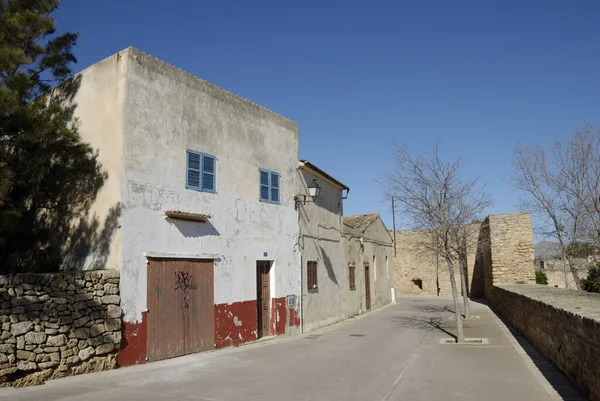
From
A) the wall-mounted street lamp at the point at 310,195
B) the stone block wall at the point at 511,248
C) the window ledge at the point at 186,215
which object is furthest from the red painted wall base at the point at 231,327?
the stone block wall at the point at 511,248

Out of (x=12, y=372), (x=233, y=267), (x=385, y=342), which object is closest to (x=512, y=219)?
(x=385, y=342)

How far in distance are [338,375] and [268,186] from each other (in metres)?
6.71

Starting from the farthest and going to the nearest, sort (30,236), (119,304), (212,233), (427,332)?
(427,332)
(212,233)
(30,236)
(119,304)

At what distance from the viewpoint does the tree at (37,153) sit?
28.2ft

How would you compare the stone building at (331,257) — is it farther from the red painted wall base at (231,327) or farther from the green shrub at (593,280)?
the green shrub at (593,280)

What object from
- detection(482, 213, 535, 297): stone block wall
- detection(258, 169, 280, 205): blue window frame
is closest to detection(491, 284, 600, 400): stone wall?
detection(258, 169, 280, 205): blue window frame

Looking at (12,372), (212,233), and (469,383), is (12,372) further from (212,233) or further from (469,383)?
(469,383)

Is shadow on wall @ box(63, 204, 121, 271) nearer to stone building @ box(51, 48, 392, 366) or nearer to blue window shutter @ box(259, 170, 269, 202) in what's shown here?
stone building @ box(51, 48, 392, 366)

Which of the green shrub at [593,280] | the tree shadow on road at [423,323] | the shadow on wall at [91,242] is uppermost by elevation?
the shadow on wall at [91,242]

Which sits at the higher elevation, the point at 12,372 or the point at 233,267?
the point at 233,267

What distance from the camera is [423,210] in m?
13.4

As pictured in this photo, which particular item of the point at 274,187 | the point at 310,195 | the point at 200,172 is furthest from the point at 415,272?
the point at 200,172

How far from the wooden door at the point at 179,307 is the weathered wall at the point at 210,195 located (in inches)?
8.5

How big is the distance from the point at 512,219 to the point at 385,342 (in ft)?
49.1
